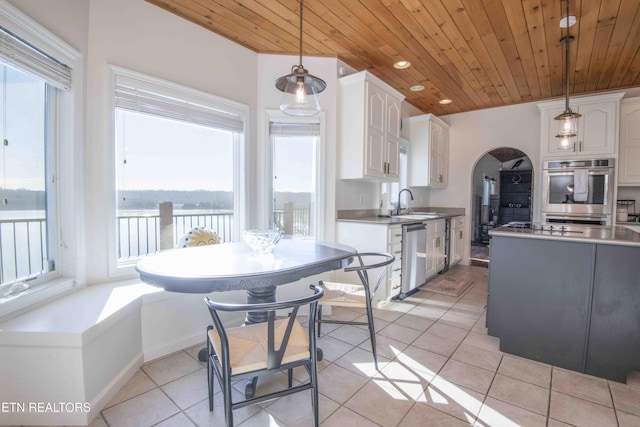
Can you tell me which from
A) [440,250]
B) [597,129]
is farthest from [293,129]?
[597,129]

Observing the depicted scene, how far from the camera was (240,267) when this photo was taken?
1524 millimetres

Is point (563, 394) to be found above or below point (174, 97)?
below

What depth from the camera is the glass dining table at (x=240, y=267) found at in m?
1.33

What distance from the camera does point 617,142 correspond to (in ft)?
12.4

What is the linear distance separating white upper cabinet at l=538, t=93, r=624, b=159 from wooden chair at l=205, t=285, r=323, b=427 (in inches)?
176

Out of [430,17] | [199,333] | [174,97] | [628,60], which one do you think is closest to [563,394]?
[199,333]

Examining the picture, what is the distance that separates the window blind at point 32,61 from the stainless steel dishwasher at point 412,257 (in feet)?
10.3

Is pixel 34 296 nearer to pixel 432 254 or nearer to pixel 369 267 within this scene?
pixel 369 267

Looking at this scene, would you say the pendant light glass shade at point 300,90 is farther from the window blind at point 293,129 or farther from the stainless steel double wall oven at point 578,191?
the stainless steel double wall oven at point 578,191

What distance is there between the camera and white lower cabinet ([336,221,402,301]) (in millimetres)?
3090

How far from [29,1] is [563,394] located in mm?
3802

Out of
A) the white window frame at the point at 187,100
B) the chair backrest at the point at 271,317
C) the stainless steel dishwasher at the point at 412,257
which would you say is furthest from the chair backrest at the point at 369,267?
the white window frame at the point at 187,100

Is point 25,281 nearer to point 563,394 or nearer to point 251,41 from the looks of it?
point 251,41

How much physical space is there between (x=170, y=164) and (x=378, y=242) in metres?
2.12
